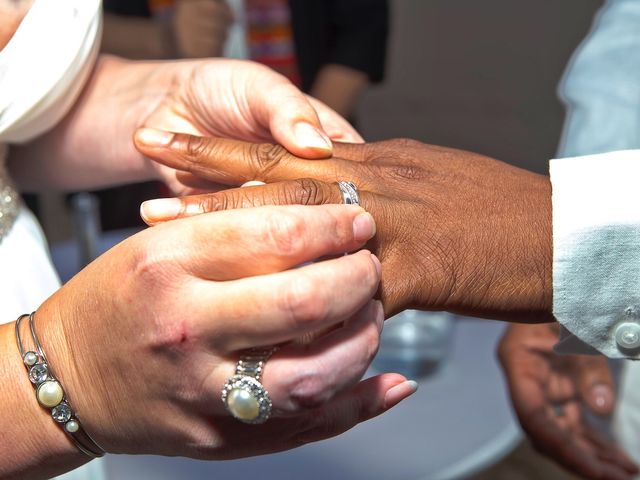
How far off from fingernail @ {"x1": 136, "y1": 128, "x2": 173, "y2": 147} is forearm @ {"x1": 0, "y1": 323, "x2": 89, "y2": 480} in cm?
30

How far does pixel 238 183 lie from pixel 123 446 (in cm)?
36

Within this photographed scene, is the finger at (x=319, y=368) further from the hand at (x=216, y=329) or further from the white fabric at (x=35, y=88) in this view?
the white fabric at (x=35, y=88)

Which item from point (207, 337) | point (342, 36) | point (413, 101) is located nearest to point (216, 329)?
point (207, 337)

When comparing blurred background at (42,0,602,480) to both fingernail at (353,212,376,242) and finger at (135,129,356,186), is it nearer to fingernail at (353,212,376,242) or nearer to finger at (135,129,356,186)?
finger at (135,129,356,186)

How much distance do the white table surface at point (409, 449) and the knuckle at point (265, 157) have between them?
63 centimetres

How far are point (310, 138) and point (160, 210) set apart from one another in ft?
0.77

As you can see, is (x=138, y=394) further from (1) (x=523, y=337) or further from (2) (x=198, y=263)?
(1) (x=523, y=337)

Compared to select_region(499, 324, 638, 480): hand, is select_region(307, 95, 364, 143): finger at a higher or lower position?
higher

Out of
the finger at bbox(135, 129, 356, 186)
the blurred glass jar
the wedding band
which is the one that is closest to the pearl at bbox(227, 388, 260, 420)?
the wedding band

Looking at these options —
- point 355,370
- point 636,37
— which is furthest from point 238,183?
point 636,37

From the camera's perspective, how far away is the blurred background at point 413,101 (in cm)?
135

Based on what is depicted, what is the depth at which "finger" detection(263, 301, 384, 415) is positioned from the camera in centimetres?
62

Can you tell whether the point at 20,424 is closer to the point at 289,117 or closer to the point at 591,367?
the point at 289,117

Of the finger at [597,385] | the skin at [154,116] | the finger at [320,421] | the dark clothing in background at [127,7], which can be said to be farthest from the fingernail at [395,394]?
the dark clothing in background at [127,7]
